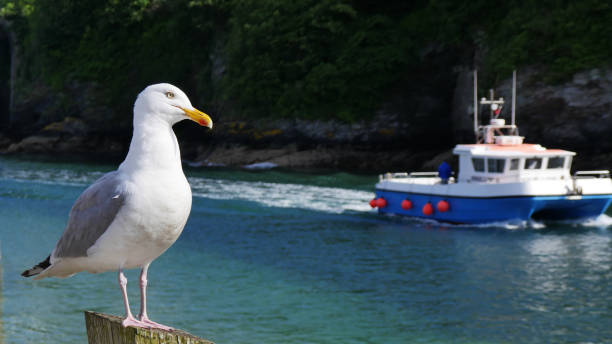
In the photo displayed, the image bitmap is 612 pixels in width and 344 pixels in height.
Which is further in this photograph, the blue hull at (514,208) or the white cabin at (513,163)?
the white cabin at (513,163)

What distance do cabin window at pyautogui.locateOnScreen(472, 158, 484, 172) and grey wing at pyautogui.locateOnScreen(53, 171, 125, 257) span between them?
25.5 metres

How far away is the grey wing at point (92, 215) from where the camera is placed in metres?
4.61

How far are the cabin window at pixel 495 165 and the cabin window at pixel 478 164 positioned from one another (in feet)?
0.94

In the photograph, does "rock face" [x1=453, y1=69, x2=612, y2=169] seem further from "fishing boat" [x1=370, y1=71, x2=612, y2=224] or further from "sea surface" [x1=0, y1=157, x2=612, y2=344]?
"sea surface" [x1=0, y1=157, x2=612, y2=344]

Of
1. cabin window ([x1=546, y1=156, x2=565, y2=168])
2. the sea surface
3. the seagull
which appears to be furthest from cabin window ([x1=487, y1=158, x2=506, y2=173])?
the seagull

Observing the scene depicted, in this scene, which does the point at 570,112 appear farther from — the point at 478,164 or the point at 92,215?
the point at 92,215

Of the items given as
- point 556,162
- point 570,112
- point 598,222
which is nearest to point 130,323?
point 556,162

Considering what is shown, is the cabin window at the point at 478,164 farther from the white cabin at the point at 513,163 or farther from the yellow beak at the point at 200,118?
the yellow beak at the point at 200,118

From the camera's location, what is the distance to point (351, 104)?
5303cm

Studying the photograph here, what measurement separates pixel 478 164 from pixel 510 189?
6.18 feet

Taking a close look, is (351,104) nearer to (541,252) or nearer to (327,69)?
(327,69)

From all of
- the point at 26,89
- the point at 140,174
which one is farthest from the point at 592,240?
the point at 26,89

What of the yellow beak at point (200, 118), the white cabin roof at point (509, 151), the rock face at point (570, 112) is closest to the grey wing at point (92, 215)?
the yellow beak at point (200, 118)

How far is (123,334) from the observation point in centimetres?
374
